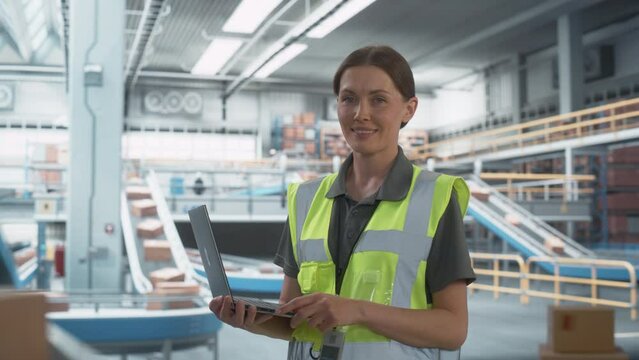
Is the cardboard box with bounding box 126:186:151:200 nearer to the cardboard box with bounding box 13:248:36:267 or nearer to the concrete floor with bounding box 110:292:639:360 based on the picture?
the cardboard box with bounding box 13:248:36:267

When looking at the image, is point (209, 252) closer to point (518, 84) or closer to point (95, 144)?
point (95, 144)

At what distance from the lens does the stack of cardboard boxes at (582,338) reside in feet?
6.18

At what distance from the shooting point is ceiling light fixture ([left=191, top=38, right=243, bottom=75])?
18281mm

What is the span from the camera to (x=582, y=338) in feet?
6.26

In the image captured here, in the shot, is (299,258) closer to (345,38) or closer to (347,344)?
(347,344)

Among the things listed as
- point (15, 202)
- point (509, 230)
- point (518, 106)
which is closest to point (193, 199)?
point (15, 202)

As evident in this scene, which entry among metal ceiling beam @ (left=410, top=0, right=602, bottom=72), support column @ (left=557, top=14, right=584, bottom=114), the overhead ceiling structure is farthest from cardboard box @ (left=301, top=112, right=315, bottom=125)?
support column @ (left=557, top=14, right=584, bottom=114)

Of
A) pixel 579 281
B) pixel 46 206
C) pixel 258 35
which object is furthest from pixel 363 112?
pixel 258 35

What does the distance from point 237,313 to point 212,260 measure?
0.15m

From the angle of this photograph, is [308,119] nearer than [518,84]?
No

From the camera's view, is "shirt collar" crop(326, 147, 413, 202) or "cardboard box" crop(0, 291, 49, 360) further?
"shirt collar" crop(326, 147, 413, 202)

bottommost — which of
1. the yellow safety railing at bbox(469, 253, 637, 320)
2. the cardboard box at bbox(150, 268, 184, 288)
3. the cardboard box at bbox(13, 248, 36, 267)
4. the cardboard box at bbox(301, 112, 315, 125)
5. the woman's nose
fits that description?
the yellow safety railing at bbox(469, 253, 637, 320)

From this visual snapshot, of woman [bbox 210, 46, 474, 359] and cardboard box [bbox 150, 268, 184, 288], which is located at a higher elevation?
woman [bbox 210, 46, 474, 359]

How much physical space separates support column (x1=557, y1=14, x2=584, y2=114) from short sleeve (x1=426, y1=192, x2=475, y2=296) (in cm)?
1683
